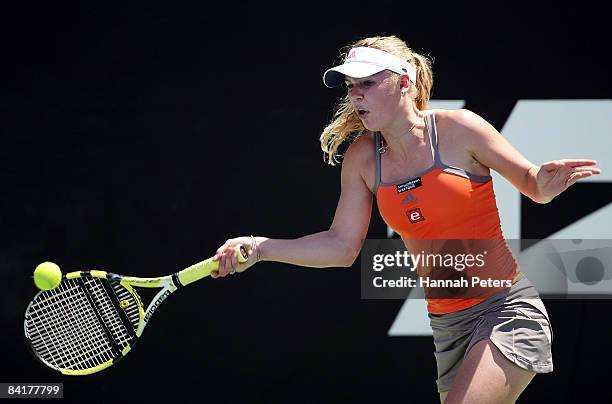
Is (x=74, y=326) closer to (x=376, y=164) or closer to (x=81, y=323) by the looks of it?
(x=81, y=323)

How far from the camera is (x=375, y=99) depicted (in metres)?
3.27

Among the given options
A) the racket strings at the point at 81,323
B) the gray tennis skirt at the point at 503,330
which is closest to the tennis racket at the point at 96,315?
the racket strings at the point at 81,323

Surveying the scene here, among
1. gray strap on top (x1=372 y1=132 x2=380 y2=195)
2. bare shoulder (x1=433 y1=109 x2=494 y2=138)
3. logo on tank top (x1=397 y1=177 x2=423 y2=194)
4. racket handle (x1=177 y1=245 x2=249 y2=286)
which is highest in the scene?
bare shoulder (x1=433 y1=109 x2=494 y2=138)

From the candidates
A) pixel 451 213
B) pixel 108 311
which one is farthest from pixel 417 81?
pixel 108 311

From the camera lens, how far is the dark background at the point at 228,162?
4785 mm

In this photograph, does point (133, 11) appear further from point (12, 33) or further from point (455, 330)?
point (455, 330)

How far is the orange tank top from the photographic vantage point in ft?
10.4

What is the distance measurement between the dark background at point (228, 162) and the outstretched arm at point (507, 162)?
1604 millimetres

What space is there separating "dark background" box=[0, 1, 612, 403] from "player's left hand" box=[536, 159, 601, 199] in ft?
5.81

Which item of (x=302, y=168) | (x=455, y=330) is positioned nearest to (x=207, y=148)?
(x=302, y=168)

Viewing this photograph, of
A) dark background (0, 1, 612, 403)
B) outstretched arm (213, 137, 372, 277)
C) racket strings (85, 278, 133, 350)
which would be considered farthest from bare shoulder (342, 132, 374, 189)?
dark background (0, 1, 612, 403)

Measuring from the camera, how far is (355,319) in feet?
15.7

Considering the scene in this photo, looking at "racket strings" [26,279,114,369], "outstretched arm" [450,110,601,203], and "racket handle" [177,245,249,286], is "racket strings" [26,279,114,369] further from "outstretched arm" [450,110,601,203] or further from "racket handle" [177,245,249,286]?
"outstretched arm" [450,110,601,203]

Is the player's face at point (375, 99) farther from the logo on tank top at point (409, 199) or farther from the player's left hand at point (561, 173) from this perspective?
the player's left hand at point (561, 173)
